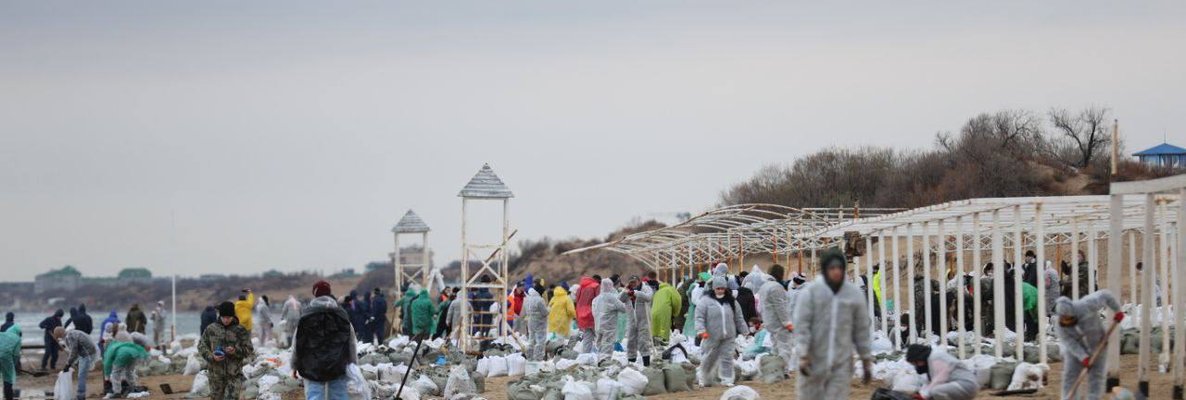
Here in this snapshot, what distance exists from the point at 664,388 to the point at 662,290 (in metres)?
5.20

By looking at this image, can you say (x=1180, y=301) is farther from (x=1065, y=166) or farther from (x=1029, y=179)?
(x=1065, y=166)

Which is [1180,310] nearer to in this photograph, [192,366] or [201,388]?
[201,388]

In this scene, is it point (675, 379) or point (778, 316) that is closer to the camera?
point (675, 379)

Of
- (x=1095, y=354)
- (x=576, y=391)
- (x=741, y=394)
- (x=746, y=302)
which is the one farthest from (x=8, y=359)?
(x=1095, y=354)

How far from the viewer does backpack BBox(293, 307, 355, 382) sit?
15.1m

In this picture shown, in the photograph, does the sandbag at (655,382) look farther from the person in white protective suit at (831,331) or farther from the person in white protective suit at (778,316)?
the person in white protective suit at (831,331)

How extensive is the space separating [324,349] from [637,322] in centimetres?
827

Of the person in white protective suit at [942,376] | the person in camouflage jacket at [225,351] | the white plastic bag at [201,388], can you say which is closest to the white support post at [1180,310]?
the person in white protective suit at [942,376]

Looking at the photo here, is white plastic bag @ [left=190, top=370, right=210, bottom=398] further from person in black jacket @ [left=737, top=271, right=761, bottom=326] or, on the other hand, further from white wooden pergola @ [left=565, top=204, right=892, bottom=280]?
white wooden pergola @ [left=565, top=204, right=892, bottom=280]

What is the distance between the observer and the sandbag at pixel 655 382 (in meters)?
18.9

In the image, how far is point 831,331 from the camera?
11.6 m

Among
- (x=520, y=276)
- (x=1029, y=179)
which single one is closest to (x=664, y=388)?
(x=1029, y=179)

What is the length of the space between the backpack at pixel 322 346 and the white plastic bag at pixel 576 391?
2.78m

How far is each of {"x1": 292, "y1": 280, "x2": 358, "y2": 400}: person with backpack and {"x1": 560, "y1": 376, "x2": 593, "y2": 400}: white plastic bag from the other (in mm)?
2669
